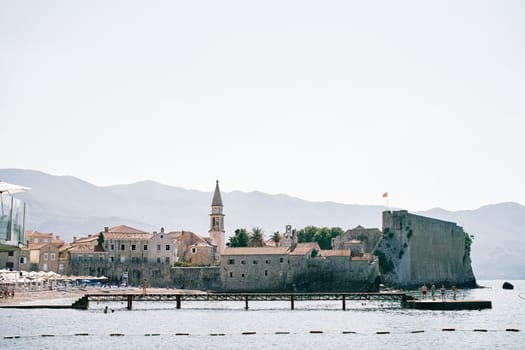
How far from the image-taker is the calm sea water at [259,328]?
176ft

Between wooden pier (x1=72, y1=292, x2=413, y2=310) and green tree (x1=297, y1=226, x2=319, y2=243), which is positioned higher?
green tree (x1=297, y1=226, x2=319, y2=243)

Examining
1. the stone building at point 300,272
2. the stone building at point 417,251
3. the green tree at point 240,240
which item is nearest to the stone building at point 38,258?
the stone building at point 300,272

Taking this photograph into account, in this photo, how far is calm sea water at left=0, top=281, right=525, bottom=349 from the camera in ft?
176

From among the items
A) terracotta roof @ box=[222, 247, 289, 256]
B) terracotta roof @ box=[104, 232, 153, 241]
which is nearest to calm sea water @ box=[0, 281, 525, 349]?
terracotta roof @ box=[222, 247, 289, 256]

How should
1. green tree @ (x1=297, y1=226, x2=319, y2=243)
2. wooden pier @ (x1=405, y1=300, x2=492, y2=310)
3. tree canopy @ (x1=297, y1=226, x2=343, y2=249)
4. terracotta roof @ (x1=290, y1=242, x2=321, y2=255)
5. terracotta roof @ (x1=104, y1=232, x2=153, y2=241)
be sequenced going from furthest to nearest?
green tree @ (x1=297, y1=226, x2=319, y2=243), tree canopy @ (x1=297, y1=226, x2=343, y2=249), terracotta roof @ (x1=104, y1=232, x2=153, y2=241), terracotta roof @ (x1=290, y1=242, x2=321, y2=255), wooden pier @ (x1=405, y1=300, x2=492, y2=310)

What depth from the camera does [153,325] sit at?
6694 cm

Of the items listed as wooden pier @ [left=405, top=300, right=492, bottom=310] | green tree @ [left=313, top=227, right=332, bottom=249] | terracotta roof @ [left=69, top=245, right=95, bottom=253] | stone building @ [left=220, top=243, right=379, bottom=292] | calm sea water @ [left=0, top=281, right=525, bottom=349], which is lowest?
calm sea water @ [left=0, top=281, right=525, bottom=349]

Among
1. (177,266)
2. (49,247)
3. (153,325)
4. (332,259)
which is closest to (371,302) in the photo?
(332,259)

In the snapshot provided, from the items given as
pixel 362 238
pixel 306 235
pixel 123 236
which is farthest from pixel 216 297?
pixel 306 235

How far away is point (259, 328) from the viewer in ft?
212

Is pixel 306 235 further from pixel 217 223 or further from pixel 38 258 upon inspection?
pixel 38 258

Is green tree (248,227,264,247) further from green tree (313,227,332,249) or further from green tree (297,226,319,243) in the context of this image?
green tree (313,227,332,249)

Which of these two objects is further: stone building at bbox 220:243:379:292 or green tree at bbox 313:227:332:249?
green tree at bbox 313:227:332:249

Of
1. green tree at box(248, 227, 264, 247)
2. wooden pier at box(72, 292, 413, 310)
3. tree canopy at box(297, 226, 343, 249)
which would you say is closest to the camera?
wooden pier at box(72, 292, 413, 310)
